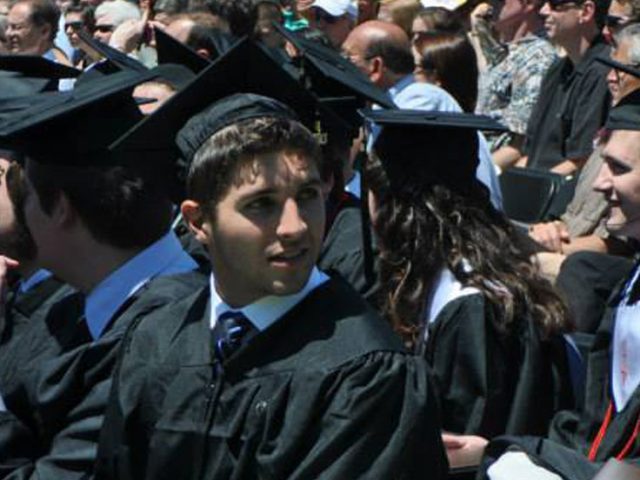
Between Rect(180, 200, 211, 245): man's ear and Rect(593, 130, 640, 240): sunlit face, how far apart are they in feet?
4.46

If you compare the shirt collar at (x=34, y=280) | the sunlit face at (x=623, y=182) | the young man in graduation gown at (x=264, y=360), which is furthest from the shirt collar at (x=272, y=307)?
the shirt collar at (x=34, y=280)

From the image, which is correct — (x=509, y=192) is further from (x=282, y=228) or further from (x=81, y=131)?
(x=282, y=228)

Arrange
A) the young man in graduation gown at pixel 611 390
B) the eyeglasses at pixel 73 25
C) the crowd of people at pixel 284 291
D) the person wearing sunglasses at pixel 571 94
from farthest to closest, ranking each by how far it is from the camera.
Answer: the eyeglasses at pixel 73 25
the person wearing sunglasses at pixel 571 94
the young man in graduation gown at pixel 611 390
the crowd of people at pixel 284 291

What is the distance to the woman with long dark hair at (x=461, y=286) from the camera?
4.30 metres

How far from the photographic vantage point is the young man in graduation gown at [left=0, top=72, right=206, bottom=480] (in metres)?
4.02

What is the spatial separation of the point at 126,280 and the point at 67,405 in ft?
1.34

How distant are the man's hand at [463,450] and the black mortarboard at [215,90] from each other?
1.07 metres

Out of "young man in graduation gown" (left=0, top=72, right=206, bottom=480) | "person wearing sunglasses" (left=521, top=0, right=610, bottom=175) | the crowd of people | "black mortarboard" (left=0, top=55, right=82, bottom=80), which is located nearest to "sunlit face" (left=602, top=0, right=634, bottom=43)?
"person wearing sunglasses" (left=521, top=0, right=610, bottom=175)

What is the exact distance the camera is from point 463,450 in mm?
4133

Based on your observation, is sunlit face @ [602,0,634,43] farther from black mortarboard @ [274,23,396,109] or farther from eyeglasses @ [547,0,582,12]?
black mortarboard @ [274,23,396,109]

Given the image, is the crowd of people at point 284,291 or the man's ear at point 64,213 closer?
the crowd of people at point 284,291

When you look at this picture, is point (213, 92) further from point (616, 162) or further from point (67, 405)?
point (616, 162)

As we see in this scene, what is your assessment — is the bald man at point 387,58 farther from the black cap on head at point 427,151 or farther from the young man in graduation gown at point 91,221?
the young man in graduation gown at point 91,221

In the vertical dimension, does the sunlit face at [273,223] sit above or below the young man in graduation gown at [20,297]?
above
